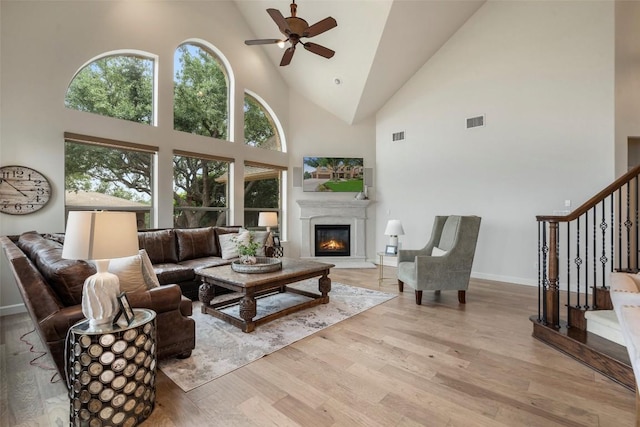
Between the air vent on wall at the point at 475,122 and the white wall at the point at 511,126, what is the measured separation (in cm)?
8

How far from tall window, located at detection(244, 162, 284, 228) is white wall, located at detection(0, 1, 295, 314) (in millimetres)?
971

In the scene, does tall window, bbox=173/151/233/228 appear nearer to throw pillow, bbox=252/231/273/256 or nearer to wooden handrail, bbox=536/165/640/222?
throw pillow, bbox=252/231/273/256

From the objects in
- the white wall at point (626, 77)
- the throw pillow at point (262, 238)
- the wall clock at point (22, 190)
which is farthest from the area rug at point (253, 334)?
the white wall at point (626, 77)

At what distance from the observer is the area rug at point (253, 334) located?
7.18 feet

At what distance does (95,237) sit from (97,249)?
0.07m

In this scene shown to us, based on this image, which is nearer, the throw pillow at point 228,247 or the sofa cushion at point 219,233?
the throw pillow at point 228,247

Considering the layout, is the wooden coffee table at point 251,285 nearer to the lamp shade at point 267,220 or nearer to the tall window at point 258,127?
the lamp shade at point 267,220

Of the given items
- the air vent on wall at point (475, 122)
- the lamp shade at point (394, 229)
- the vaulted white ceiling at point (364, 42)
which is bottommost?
the lamp shade at point (394, 229)

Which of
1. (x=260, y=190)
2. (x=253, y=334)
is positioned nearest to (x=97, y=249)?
(x=253, y=334)

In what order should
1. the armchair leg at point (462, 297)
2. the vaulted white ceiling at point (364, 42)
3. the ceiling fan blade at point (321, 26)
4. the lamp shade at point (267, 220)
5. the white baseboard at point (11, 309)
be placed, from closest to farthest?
the white baseboard at point (11, 309)
the ceiling fan blade at point (321, 26)
the armchair leg at point (462, 297)
the vaulted white ceiling at point (364, 42)
the lamp shade at point (267, 220)

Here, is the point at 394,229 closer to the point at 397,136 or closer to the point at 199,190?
the point at 397,136

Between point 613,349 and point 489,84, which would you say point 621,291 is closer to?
point 613,349

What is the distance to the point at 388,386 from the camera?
1.99 meters

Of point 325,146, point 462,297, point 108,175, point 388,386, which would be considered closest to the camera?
point 388,386
